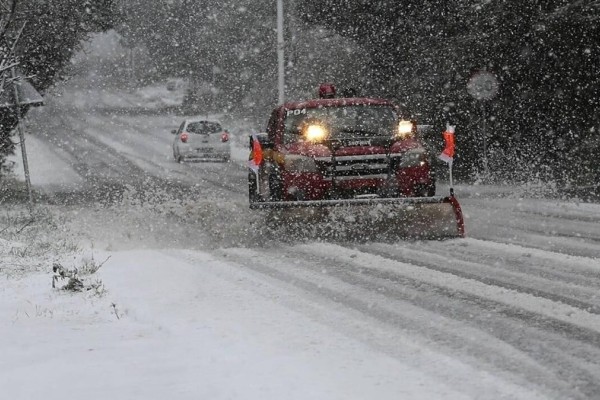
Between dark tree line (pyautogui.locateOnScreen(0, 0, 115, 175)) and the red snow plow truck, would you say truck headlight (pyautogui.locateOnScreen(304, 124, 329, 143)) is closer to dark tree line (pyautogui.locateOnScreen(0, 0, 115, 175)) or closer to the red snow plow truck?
the red snow plow truck

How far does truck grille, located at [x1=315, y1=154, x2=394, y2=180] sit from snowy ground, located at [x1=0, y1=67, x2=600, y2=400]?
925 millimetres

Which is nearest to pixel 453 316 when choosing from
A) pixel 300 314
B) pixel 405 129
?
pixel 300 314

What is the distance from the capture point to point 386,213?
35.1 ft

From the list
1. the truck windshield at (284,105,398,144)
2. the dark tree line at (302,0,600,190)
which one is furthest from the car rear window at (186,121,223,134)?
the truck windshield at (284,105,398,144)

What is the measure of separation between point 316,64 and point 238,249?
30.4 meters

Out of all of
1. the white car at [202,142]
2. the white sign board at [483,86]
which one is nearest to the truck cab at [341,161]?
the white sign board at [483,86]

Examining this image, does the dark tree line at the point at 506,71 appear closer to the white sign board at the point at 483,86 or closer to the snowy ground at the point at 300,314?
the white sign board at the point at 483,86

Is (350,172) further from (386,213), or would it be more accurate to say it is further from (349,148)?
(386,213)

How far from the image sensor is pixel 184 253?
33.4 ft

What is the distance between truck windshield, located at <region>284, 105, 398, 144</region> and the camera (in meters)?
11.7

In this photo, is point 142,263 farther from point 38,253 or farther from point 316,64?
point 316,64

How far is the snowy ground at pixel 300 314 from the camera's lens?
5023 millimetres

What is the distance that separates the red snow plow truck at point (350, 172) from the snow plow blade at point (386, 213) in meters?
0.01

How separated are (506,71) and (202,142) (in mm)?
12947
